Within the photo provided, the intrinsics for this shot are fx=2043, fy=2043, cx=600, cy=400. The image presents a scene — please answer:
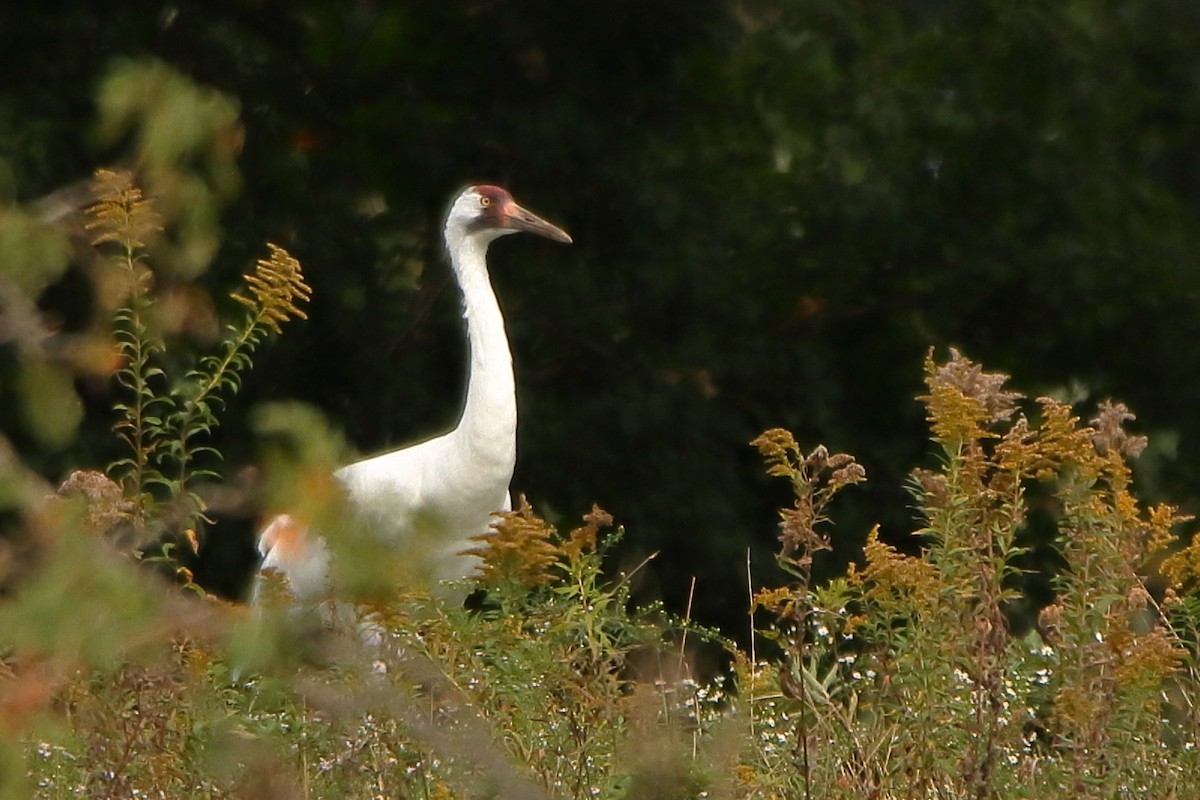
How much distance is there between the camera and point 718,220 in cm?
787

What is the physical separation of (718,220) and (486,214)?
61.6 inches

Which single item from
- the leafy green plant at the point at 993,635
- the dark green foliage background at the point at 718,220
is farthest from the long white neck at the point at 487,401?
the leafy green plant at the point at 993,635

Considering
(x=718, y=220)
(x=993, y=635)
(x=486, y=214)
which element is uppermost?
(x=718, y=220)

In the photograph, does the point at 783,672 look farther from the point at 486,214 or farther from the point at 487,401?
the point at 486,214

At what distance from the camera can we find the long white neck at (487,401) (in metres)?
5.77

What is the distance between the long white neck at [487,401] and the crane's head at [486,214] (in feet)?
1.56

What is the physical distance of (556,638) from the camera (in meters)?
3.30

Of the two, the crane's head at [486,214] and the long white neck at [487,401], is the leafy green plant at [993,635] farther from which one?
the crane's head at [486,214]

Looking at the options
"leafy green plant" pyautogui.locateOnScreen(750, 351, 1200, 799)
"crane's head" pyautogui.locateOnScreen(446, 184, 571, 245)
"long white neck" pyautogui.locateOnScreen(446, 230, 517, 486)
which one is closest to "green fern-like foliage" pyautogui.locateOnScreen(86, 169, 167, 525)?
"leafy green plant" pyautogui.locateOnScreen(750, 351, 1200, 799)

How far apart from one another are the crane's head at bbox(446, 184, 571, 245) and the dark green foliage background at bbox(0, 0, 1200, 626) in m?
1.03

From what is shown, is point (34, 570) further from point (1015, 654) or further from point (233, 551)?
point (233, 551)

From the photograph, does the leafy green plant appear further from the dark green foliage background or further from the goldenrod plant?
the dark green foliage background

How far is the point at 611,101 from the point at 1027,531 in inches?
88.8

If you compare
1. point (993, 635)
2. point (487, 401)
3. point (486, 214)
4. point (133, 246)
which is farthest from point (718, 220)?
point (133, 246)
